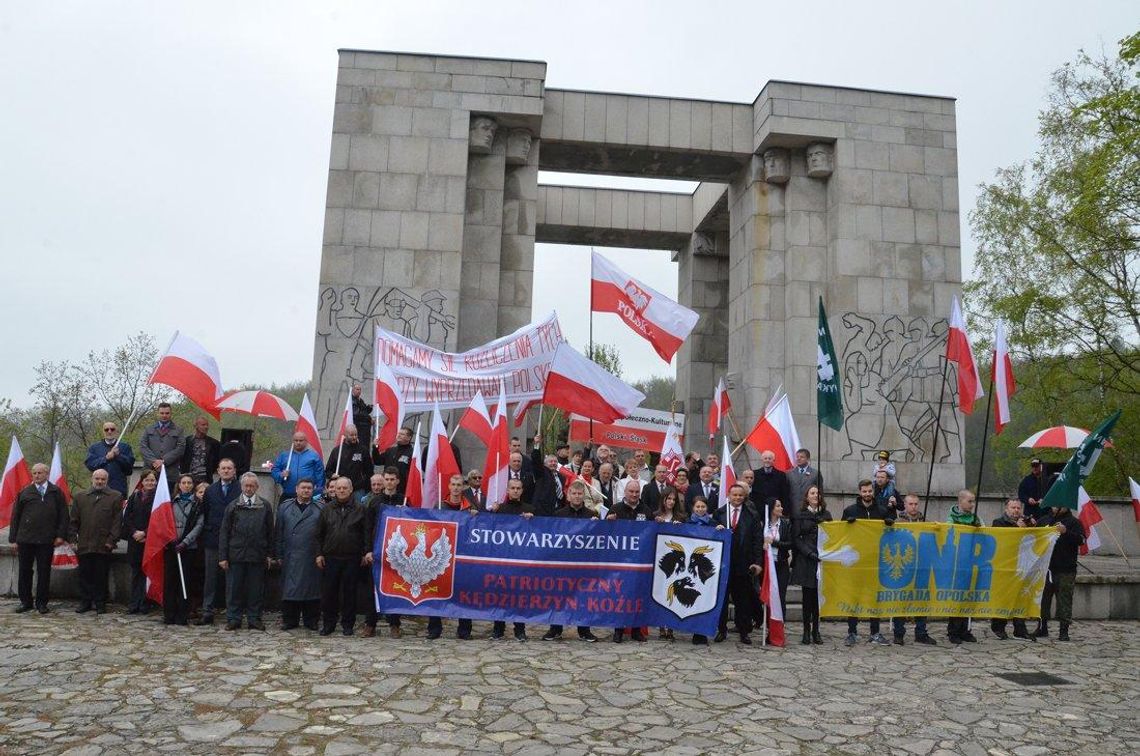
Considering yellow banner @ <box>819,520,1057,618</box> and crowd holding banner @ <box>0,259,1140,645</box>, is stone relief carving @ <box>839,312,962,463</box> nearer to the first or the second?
crowd holding banner @ <box>0,259,1140,645</box>

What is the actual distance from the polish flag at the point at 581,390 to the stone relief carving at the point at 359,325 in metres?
4.64

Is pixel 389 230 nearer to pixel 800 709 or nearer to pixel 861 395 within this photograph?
pixel 861 395

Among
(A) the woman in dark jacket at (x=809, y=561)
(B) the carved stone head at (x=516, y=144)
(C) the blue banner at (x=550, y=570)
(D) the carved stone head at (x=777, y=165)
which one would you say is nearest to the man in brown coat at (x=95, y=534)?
(C) the blue banner at (x=550, y=570)

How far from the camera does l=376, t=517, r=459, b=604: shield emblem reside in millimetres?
9930

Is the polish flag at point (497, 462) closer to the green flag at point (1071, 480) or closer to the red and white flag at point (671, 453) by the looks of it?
the red and white flag at point (671, 453)

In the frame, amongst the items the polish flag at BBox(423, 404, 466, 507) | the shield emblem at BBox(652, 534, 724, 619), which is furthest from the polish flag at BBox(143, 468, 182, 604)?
the shield emblem at BBox(652, 534, 724, 619)

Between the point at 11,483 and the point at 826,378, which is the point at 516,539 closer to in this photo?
the point at 826,378

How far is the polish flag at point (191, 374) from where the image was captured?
11133 millimetres

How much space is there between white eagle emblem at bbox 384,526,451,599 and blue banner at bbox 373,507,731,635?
0.04ft

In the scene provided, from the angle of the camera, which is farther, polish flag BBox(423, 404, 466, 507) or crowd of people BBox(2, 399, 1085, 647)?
polish flag BBox(423, 404, 466, 507)

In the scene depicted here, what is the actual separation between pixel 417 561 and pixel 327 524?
3.84 ft

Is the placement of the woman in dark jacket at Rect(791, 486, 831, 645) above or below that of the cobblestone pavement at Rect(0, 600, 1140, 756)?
above

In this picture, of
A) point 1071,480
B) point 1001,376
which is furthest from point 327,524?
point 1071,480

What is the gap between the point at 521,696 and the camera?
7.19 metres
